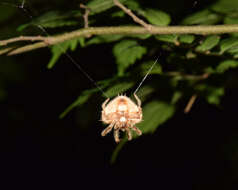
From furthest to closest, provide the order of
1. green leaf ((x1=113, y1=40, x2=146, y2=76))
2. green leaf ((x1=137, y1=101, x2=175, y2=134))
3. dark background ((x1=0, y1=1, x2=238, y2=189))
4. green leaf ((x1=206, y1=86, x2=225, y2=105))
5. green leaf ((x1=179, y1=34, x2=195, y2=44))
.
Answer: dark background ((x1=0, y1=1, x2=238, y2=189))
green leaf ((x1=137, y1=101, x2=175, y2=134))
green leaf ((x1=206, y1=86, x2=225, y2=105))
green leaf ((x1=113, y1=40, x2=146, y2=76))
green leaf ((x1=179, y1=34, x2=195, y2=44))

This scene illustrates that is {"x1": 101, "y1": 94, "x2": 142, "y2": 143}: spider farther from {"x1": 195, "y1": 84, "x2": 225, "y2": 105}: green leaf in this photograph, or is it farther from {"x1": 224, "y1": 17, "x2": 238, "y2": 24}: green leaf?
{"x1": 224, "y1": 17, "x2": 238, "y2": 24}: green leaf

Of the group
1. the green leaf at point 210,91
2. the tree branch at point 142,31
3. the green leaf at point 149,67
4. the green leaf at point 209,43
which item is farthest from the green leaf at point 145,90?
the tree branch at point 142,31

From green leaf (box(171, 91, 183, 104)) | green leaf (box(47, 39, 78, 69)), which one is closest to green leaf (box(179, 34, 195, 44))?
green leaf (box(47, 39, 78, 69))

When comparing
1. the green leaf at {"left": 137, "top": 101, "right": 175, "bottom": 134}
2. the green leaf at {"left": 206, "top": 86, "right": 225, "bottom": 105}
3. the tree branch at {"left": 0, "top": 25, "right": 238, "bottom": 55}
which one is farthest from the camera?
the green leaf at {"left": 137, "top": 101, "right": 175, "bottom": 134}

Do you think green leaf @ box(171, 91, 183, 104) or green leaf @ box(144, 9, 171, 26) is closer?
green leaf @ box(144, 9, 171, 26)

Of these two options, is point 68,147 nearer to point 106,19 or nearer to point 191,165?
point 191,165

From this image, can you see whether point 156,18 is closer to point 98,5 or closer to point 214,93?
point 98,5

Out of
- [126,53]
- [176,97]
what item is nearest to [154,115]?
[176,97]

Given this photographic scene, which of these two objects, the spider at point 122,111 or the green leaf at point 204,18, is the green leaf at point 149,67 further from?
the green leaf at point 204,18
